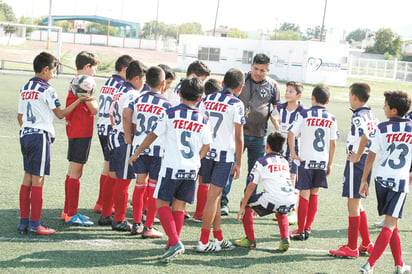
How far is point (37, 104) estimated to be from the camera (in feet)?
18.7

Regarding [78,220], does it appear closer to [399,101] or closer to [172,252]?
[172,252]

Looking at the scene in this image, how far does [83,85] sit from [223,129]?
1.67 meters

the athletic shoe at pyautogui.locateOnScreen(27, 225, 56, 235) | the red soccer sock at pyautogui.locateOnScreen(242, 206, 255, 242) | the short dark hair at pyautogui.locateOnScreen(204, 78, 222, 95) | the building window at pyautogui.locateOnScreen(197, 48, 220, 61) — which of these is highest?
the building window at pyautogui.locateOnScreen(197, 48, 220, 61)

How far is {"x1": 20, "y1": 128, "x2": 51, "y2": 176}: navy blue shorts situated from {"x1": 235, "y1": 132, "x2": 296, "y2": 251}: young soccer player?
2233 millimetres

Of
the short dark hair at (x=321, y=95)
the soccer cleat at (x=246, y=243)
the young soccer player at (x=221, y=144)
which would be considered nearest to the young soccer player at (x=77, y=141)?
the young soccer player at (x=221, y=144)

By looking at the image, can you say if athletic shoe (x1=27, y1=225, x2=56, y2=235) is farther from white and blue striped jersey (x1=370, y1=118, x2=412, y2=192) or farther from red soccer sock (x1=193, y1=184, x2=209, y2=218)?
white and blue striped jersey (x1=370, y1=118, x2=412, y2=192)

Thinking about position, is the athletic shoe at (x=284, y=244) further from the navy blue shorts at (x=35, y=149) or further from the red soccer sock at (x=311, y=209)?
the navy blue shorts at (x=35, y=149)

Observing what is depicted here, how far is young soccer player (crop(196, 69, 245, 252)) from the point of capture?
222 inches

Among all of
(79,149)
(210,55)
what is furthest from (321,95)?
(210,55)

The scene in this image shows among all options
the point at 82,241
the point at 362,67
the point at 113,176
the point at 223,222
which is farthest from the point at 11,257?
the point at 362,67

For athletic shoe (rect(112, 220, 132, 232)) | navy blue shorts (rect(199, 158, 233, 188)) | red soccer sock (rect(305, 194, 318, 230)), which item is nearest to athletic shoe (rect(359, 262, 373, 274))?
red soccer sock (rect(305, 194, 318, 230))

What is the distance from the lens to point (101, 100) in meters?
6.50

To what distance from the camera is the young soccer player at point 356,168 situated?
5773 mm

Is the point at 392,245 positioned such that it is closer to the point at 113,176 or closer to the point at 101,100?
the point at 113,176
